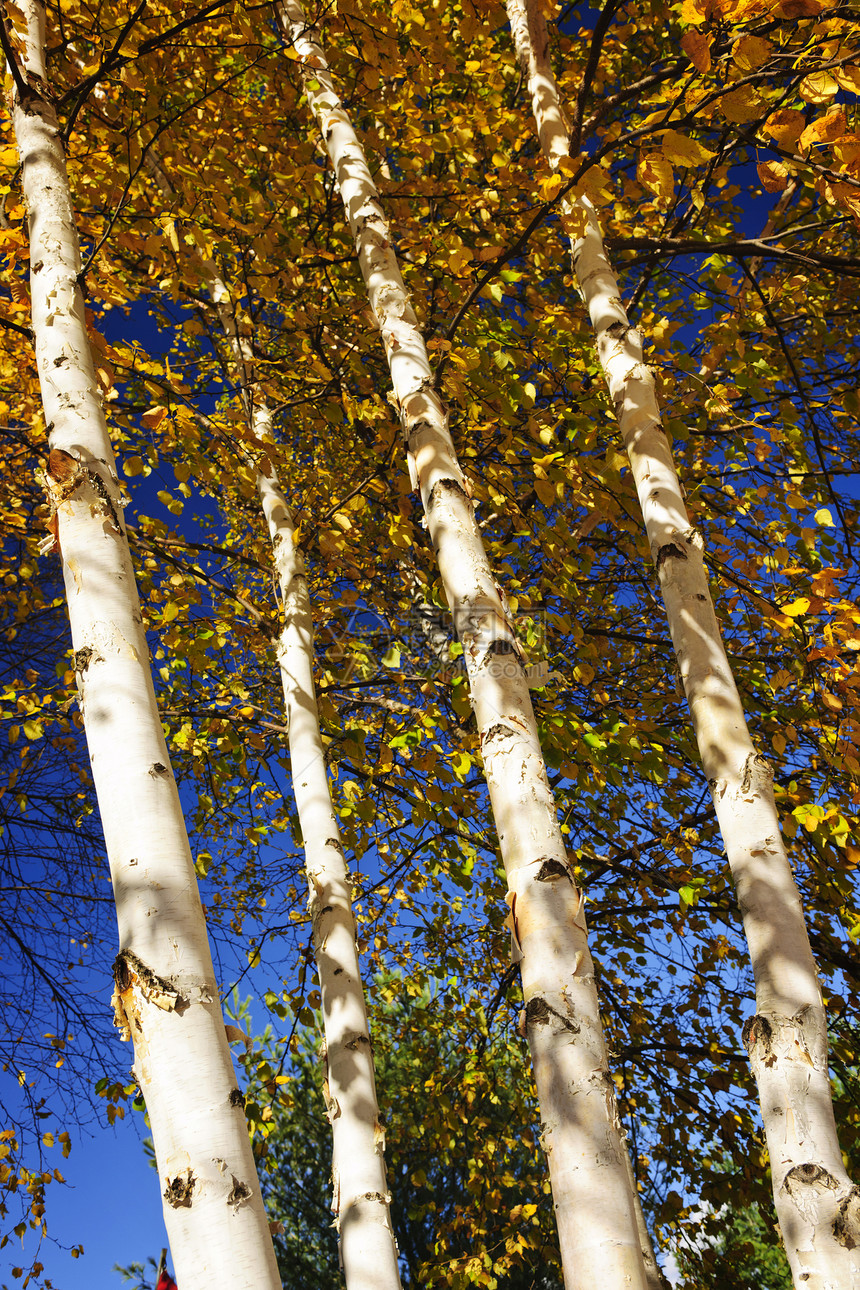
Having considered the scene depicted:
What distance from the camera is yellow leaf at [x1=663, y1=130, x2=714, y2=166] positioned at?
231 centimetres

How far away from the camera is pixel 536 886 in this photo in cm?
183

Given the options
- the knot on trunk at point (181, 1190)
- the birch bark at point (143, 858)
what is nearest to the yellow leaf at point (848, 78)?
the birch bark at point (143, 858)

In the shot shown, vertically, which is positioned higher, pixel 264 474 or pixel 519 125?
pixel 519 125

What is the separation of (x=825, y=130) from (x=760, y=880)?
217 cm

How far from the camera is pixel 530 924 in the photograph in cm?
180

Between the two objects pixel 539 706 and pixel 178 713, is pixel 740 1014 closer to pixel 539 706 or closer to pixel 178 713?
pixel 539 706

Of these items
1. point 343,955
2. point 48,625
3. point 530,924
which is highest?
point 48,625

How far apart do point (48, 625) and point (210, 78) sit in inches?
186

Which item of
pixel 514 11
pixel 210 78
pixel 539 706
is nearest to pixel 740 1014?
pixel 539 706

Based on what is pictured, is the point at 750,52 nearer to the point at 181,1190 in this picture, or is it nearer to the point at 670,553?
the point at 670,553

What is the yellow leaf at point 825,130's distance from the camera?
2.20 m

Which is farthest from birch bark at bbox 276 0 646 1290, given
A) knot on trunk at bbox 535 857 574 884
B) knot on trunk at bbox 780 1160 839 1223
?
knot on trunk at bbox 780 1160 839 1223

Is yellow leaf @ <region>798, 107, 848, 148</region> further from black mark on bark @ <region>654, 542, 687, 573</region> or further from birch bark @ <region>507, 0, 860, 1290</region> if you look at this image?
black mark on bark @ <region>654, 542, 687, 573</region>

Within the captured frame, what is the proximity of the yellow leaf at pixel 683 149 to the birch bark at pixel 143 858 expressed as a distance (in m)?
1.84
